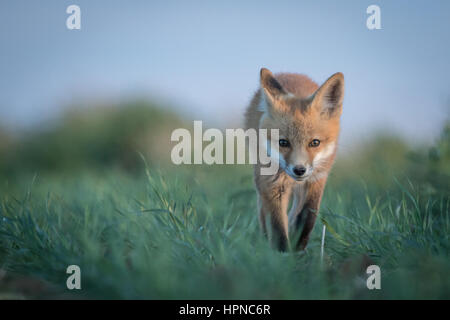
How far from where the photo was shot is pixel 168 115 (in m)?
10.7

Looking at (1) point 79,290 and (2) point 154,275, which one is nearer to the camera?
(2) point 154,275

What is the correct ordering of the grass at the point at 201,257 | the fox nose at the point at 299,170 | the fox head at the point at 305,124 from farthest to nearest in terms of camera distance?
1. the fox head at the point at 305,124
2. the fox nose at the point at 299,170
3. the grass at the point at 201,257

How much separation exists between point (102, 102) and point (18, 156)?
292 cm

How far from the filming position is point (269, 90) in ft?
11.5

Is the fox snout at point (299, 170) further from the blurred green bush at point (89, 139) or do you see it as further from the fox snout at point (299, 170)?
the blurred green bush at point (89, 139)

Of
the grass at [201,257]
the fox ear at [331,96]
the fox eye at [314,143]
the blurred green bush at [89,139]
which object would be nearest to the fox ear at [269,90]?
the fox ear at [331,96]

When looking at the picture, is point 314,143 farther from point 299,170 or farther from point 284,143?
point 299,170

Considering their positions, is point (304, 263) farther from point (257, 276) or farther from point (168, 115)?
point (168, 115)

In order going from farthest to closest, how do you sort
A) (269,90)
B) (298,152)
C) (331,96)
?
(269,90)
(331,96)
(298,152)

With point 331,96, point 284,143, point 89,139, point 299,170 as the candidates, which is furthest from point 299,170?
point 89,139

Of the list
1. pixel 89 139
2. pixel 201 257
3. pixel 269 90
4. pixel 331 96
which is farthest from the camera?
pixel 89 139

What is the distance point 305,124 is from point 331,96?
1.28 feet

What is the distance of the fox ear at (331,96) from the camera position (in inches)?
127
